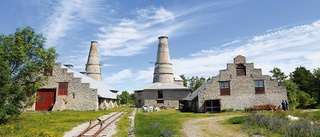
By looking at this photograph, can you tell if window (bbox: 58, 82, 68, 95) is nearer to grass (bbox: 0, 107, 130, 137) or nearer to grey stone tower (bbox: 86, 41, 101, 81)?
grass (bbox: 0, 107, 130, 137)

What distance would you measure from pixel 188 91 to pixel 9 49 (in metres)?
30.2

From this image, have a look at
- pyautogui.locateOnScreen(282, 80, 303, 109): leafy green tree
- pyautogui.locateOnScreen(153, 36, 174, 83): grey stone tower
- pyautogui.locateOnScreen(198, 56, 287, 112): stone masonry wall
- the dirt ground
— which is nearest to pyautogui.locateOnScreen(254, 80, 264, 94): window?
pyautogui.locateOnScreen(198, 56, 287, 112): stone masonry wall

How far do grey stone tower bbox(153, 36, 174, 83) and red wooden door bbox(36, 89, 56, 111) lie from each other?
67.8 ft

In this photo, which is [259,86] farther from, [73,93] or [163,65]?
[73,93]

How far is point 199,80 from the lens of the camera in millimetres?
90875

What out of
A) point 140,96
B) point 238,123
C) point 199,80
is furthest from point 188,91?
point 199,80

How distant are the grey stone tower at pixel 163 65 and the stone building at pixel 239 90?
16177 mm

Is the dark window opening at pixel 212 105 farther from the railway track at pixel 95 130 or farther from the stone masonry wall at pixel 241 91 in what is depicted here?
the railway track at pixel 95 130

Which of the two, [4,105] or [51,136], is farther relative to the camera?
[4,105]

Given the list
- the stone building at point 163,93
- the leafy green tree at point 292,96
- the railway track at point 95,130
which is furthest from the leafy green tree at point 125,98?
the railway track at point 95,130

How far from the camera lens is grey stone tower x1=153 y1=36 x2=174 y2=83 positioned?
158ft

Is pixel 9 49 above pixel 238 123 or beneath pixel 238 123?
above

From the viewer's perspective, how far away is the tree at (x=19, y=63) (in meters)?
17.1

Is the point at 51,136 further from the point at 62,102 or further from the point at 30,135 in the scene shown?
the point at 62,102
